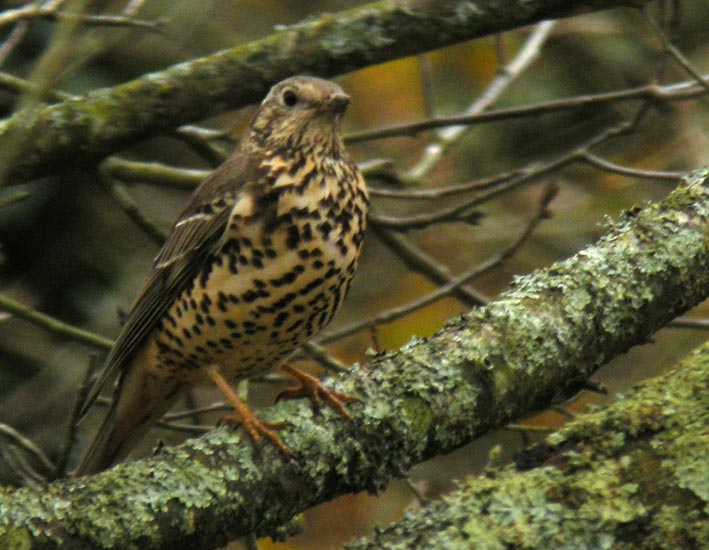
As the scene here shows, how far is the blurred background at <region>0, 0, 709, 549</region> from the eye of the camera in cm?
531

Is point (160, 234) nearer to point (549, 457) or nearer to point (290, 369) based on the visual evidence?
point (290, 369)

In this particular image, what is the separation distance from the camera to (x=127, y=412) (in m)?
4.27

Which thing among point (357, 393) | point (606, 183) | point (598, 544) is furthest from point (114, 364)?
point (606, 183)

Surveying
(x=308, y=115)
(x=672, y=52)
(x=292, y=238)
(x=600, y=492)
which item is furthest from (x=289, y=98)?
(x=600, y=492)

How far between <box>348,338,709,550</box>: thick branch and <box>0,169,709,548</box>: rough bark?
0.38 m

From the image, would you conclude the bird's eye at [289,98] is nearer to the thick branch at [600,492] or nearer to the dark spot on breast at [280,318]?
the dark spot on breast at [280,318]

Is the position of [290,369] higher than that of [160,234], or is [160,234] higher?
[160,234]

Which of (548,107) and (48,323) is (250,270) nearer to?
(48,323)

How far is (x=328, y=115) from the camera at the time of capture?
403cm

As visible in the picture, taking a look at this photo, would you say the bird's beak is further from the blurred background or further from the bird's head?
the blurred background

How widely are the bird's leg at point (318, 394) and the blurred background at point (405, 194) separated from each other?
2.96ft

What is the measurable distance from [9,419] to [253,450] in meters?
2.83

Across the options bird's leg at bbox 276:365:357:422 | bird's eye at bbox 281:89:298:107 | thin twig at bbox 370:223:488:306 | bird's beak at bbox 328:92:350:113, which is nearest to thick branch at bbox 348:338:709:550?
bird's leg at bbox 276:365:357:422

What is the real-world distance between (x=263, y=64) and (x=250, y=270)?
0.84 m
